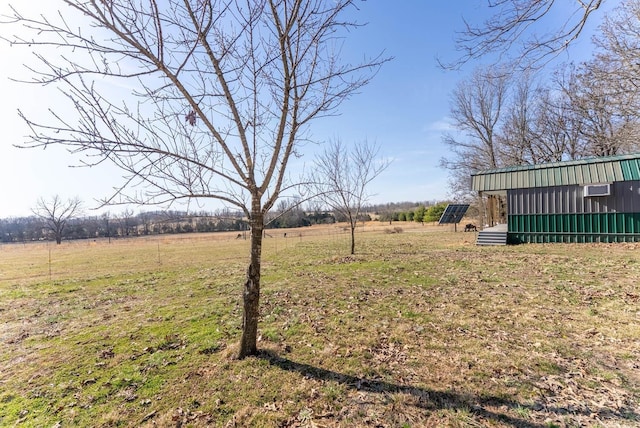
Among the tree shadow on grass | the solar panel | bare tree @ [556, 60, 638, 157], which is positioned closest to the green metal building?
bare tree @ [556, 60, 638, 157]

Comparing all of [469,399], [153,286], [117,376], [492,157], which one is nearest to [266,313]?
[117,376]

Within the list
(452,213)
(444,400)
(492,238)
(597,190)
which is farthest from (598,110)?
(444,400)

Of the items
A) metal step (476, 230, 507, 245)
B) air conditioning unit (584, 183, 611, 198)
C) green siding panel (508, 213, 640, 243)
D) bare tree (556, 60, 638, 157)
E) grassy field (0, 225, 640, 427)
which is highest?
bare tree (556, 60, 638, 157)

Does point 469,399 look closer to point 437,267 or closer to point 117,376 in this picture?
point 117,376

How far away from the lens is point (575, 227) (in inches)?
500

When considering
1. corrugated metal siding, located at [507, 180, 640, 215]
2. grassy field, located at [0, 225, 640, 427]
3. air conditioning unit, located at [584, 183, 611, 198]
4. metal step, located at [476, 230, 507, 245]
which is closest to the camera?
grassy field, located at [0, 225, 640, 427]

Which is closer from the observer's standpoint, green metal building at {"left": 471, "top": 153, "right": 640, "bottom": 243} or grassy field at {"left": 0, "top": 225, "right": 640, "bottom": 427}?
grassy field at {"left": 0, "top": 225, "right": 640, "bottom": 427}

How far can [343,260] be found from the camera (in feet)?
38.6

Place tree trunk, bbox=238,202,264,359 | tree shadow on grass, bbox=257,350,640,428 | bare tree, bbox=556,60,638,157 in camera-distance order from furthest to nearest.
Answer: bare tree, bbox=556,60,638,157 → tree trunk, bbox=238,202,264,359 → tree shadow on grass, bbox=257,350,640,428

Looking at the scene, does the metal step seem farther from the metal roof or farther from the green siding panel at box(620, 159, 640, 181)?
the green siding panel at box(620, 159, 640, 181)

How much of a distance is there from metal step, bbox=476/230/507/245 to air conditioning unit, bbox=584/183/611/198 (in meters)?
3.58

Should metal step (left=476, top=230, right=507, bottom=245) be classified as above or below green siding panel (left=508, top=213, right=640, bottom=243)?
below

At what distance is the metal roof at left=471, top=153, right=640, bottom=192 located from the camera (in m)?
11.7

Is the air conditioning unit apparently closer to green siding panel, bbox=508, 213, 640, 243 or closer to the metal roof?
the metal roof
